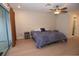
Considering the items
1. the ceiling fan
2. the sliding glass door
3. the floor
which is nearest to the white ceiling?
the ceiling fan

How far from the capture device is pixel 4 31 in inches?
65.8

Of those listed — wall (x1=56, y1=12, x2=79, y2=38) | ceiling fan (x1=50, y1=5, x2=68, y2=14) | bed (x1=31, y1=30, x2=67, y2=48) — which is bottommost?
bed (x1=31, y1=30, x2=67, y2=48)

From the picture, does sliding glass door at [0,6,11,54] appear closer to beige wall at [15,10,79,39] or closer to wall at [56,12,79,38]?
beige wall at [15,10,79,39]

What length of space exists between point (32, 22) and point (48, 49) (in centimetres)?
62

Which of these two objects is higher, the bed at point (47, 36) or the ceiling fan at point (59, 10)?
the ceiling fan at point (59, 10)

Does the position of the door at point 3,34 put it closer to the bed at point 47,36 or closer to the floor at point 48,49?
the floor at point 48,49

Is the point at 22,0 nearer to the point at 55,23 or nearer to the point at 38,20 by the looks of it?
the point at 38,20

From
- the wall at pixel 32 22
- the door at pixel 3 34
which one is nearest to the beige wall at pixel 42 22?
the wall at pixel 32 22

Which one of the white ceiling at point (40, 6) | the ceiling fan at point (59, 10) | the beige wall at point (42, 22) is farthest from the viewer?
the beige wall at point (42, 22)

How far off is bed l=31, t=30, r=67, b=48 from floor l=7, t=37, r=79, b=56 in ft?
0.30

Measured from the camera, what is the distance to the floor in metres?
1.67

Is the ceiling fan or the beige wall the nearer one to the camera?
the ceiling fan

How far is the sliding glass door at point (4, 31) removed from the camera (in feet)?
5.31

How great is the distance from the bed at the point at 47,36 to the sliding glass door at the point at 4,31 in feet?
1.55
